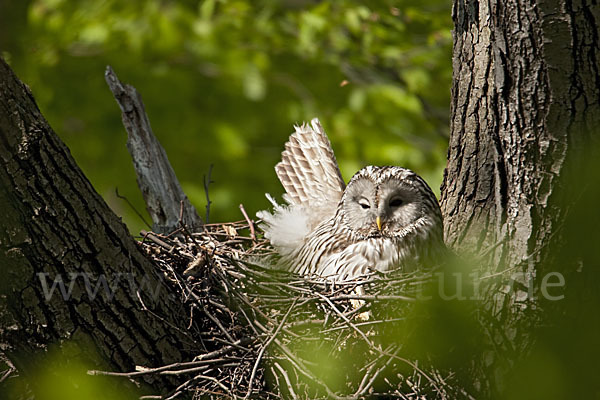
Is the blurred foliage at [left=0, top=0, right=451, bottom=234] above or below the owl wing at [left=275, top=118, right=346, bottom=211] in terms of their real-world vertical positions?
above

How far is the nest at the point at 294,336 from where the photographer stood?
8.45ft

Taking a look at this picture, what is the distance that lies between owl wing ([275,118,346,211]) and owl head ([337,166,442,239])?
2.29ft

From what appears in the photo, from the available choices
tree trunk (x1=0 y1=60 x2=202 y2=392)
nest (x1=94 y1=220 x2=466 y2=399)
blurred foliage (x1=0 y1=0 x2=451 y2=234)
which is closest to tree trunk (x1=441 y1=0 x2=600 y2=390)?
nest (x1=94 y1=220 x2=466 y2=399)

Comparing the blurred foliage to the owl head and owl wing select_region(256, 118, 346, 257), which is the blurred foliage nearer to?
owl wing select_region(256, 118, 346, 257)

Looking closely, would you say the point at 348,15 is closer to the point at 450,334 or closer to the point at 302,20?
the point at 302,20

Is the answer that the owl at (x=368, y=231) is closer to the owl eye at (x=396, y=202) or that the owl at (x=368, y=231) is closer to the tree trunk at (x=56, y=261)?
the owl eye at (x=396, y=202)

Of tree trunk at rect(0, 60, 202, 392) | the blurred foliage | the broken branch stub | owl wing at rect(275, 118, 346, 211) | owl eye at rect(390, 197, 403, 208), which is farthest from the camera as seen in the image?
the blurred foliage

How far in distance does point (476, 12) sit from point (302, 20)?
11.1ft

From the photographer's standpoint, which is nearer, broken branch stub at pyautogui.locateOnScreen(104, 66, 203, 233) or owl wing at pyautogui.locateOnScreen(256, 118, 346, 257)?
broken branch stub at pyautogui.locateOnScreen(104, 66, 203, 233)

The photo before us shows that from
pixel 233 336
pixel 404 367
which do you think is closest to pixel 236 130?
pixel 233 336

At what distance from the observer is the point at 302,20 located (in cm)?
582

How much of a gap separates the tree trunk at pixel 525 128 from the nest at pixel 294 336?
361 mm

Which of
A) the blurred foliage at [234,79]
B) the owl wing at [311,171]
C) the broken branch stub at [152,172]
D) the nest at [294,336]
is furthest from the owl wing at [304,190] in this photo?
the blurred foliage at [234,79]

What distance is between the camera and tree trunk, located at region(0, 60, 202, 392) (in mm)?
2131
